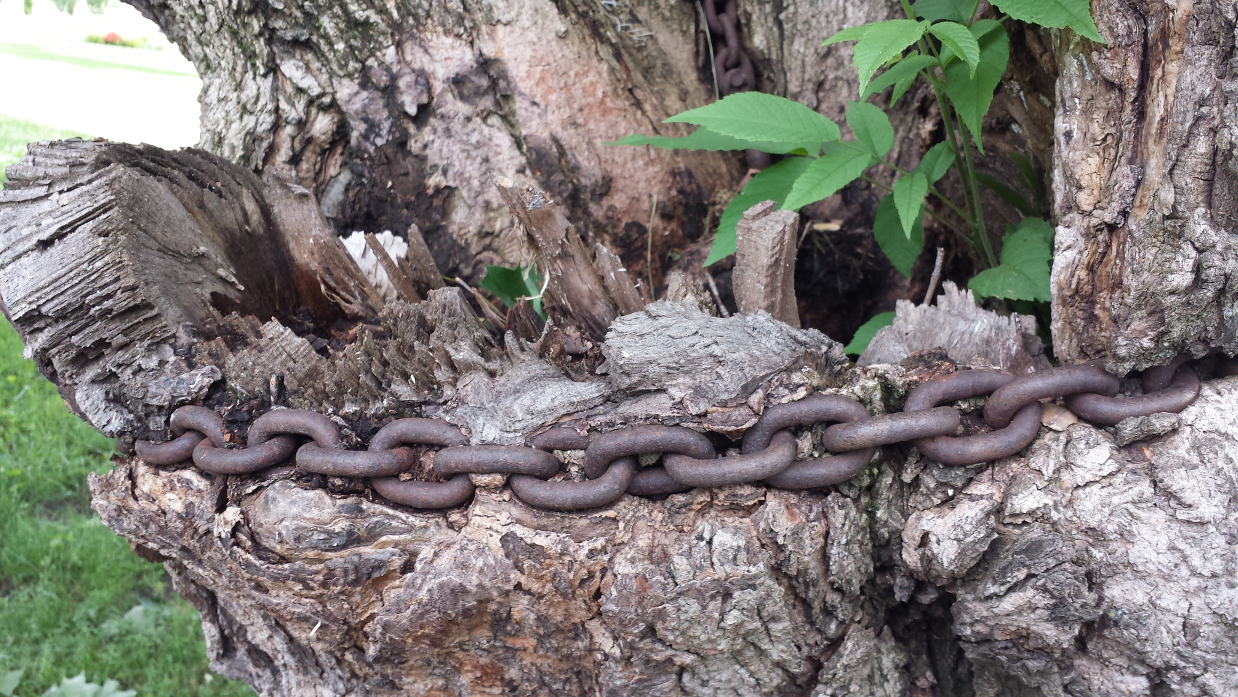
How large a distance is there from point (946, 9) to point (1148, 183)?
62 cm

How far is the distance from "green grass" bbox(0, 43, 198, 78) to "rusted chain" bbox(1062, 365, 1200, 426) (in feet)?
17.9

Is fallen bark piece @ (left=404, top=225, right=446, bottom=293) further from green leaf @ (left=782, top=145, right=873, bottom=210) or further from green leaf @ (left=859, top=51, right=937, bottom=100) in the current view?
green leaf @ (left=859, top=51, right=937, bottom=100)

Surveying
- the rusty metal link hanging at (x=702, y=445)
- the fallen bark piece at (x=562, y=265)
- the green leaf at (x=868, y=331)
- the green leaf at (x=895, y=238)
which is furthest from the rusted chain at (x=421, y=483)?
the green leaf at (x=895, y=238)

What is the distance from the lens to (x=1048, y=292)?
1.71 meters

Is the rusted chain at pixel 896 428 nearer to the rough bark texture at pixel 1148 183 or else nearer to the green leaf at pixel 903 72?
the rough bark texture at pixel 1148 183

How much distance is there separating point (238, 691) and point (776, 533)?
121 inches

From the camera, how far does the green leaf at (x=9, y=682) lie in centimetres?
Result: 298

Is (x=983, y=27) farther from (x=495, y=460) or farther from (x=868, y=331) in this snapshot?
(x=495, y=460)

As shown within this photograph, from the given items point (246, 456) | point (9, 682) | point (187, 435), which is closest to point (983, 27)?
point (246, 456)

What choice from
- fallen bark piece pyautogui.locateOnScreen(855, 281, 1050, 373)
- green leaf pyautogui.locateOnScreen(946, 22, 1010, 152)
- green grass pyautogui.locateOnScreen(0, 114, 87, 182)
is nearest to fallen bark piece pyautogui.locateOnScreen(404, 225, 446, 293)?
fallen bark piece pyautogui.locateOnScreen(855, 281, 1050, 373)

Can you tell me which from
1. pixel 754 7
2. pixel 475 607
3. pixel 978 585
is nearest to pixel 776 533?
pixel 978 585

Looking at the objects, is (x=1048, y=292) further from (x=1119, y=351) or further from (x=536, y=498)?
(x=536, y=498)

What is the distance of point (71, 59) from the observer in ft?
17.1

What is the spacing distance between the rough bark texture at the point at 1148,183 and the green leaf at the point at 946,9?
227mm
